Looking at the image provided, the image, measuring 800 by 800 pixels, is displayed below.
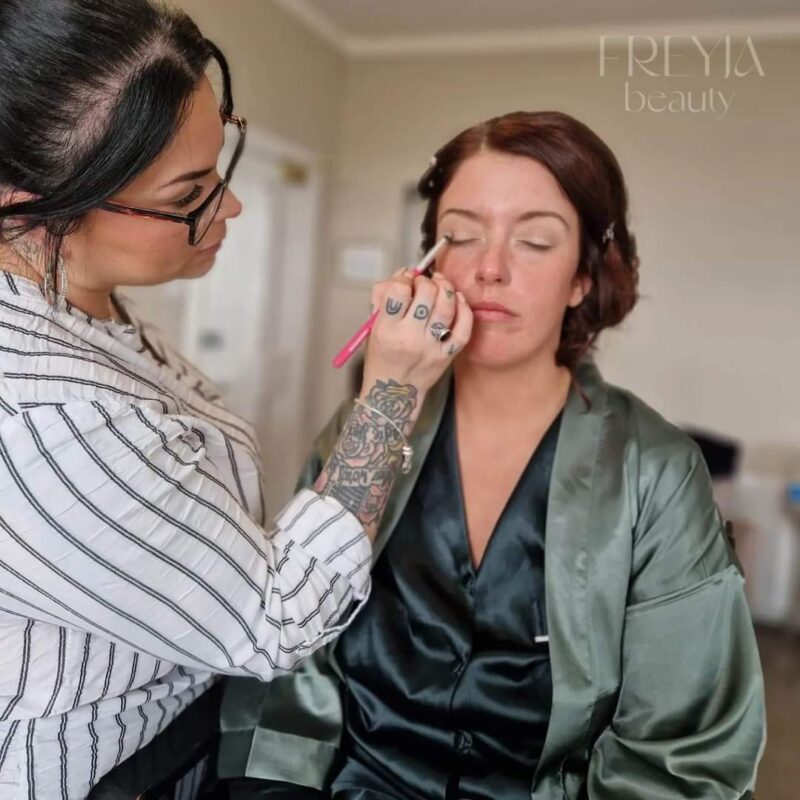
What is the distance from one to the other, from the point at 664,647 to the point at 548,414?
30 cm

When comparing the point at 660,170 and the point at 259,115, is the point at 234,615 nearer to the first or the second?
the point at 660,170

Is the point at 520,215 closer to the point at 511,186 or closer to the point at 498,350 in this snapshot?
the point at 511,186

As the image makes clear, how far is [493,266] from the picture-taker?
0.86m

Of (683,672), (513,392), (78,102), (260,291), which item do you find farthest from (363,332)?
(260,291)

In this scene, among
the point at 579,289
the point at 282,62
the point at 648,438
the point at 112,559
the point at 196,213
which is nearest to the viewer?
the point at 112,559

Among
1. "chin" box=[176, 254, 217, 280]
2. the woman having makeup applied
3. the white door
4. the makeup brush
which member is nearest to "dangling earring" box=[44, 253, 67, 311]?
"chin" box=[176, 254, 217, 280]

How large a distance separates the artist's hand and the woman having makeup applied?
0.33 feet

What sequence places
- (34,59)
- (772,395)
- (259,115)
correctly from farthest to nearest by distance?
(259,115), (772,395), (34,59)

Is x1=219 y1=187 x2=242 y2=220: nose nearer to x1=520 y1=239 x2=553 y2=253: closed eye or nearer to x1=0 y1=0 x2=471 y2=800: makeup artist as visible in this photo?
x1=0 y1=0 x2=471 y2=800: makeup artist

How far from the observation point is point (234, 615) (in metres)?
0.66

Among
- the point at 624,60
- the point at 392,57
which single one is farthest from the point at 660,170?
the point at 392,57

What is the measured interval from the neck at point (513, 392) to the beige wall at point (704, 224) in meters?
0.07

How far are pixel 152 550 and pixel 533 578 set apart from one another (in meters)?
0.43

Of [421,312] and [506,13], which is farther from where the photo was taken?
[506,13]
